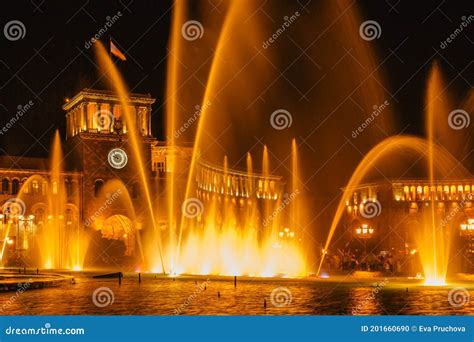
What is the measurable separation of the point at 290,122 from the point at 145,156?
18.8m

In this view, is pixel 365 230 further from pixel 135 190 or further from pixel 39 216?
pixel 39 216

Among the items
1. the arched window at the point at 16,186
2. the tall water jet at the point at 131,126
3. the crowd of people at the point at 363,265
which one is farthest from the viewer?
the tall water jet at the point at 131,126

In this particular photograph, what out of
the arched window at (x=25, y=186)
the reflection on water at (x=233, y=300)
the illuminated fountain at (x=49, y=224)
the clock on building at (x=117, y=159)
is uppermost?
the clock on building at (x=117, y=159)

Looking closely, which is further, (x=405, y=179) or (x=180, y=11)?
(x=405, y=179)

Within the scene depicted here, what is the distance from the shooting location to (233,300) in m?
26.3

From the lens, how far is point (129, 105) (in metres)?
76.4

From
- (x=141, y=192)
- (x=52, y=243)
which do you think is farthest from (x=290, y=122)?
(x=52, y=243)

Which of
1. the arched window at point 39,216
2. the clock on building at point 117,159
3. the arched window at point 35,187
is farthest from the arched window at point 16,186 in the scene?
the clock on building at point 117,159

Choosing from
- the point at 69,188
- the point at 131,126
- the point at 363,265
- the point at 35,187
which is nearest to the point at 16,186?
the point at 35,187

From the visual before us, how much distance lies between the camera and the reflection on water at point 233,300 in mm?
22641

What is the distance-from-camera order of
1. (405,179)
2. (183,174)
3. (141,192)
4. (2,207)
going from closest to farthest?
1. (2,207)
2. (141,192)
3. (183,174)
4. (405,179)

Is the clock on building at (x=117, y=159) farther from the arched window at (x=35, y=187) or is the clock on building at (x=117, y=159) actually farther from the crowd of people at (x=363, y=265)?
the crowd of people at (x=363, y=265)

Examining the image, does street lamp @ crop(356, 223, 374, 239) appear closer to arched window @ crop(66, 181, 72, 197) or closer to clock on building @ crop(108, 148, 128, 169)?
clock on building @ crop(108, 148, 128, 169)

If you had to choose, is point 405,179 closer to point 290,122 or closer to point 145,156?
point 290,122
